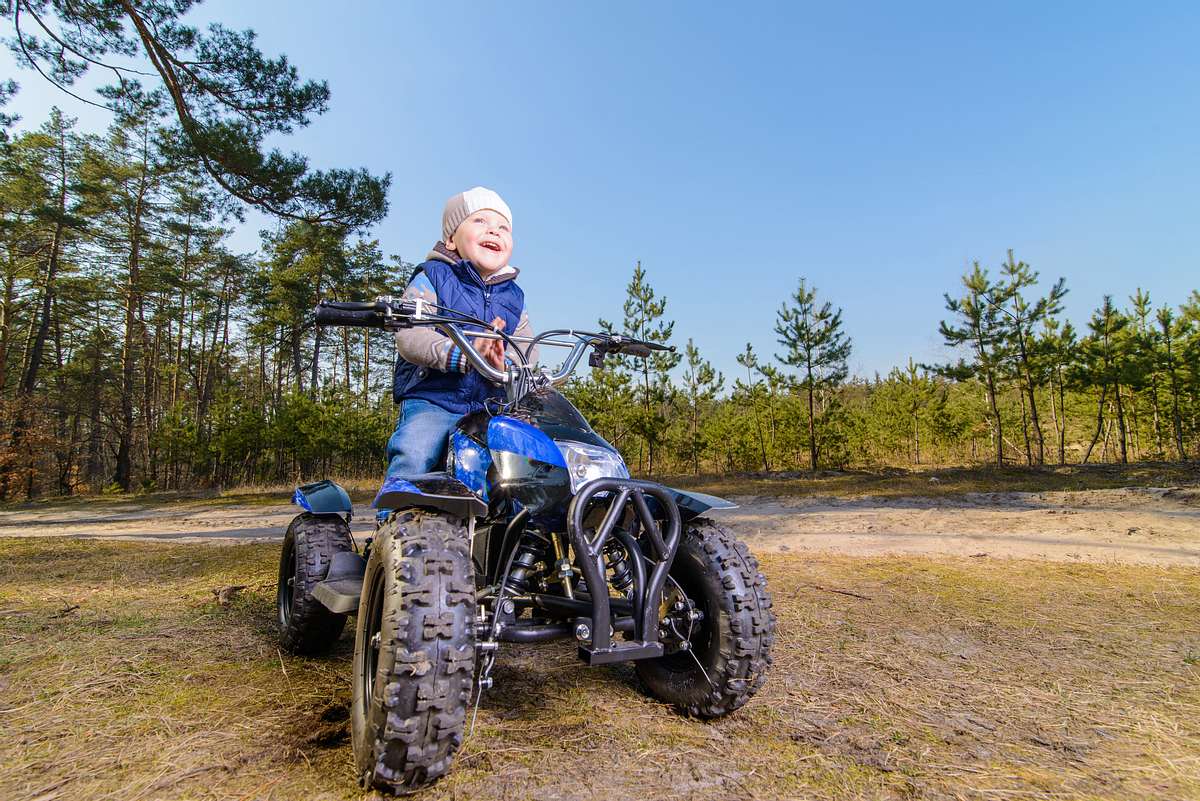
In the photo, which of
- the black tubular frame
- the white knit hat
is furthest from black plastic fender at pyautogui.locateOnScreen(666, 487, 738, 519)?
the white knit hat

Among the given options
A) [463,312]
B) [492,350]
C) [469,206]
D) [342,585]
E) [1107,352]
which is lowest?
[342,585]

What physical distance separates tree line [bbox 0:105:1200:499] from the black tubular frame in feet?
61.2

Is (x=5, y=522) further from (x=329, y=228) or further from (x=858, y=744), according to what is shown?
(x=858, y=744)

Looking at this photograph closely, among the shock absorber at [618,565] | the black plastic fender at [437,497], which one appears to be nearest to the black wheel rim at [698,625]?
the shock absorber at [618,565]

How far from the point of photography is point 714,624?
2.07m

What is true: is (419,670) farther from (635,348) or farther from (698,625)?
(635,348)

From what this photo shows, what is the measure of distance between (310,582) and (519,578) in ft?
4.56

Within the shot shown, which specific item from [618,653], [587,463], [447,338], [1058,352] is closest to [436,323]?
[447,338]

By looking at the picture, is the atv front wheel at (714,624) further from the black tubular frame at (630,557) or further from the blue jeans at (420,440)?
the blue jeans at (420,440)

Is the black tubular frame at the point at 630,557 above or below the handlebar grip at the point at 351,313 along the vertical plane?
below

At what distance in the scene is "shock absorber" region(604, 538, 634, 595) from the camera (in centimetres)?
215

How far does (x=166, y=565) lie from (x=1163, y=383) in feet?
101

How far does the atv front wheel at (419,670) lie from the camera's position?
1541 mm

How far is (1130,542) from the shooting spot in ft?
20.6
